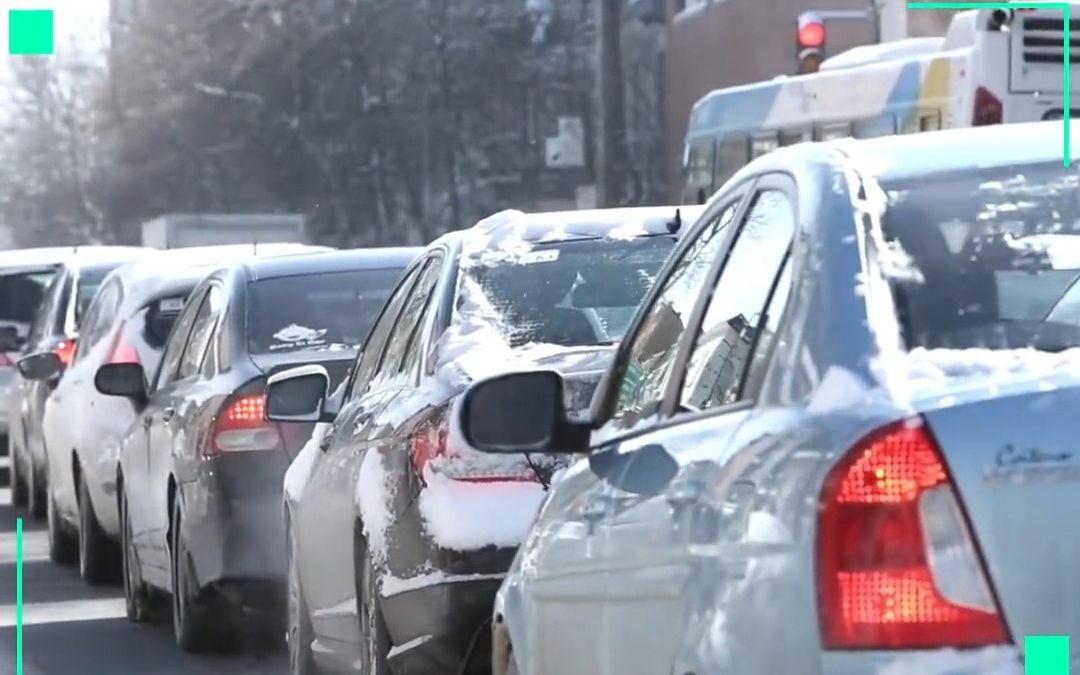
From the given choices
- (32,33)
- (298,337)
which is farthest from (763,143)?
(32,33)

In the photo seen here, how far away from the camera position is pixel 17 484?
1900 cm

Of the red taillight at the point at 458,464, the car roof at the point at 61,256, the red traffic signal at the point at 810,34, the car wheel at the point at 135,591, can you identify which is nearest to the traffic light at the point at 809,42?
the red traffic signal at the point at 810,34

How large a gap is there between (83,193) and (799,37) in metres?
49.2

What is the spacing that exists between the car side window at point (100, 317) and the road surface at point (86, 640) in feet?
4.14

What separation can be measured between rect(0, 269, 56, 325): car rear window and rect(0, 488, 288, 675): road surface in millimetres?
8624

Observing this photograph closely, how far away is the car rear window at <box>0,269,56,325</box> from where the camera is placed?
22.9m

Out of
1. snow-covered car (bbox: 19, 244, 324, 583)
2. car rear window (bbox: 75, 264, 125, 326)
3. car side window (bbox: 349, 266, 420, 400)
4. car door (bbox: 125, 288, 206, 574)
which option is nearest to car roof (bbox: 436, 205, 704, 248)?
car side window (bbox: 349, 266, 420, 400)

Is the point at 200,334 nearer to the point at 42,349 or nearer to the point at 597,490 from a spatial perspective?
the point at 597,490

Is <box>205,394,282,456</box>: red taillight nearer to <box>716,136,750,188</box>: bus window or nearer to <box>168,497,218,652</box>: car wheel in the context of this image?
<box>168,497,218,652</box>: car wheel

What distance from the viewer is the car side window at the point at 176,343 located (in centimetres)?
1193

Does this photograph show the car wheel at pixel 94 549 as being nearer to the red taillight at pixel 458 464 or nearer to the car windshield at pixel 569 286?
the car windshield at pixel 569 286

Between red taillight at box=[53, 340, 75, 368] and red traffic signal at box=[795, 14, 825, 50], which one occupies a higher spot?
red traffic signal at box=[795, 14, 825, 50]

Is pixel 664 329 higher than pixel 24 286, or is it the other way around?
pixel 664 329

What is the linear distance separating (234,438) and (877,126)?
1040 cm
